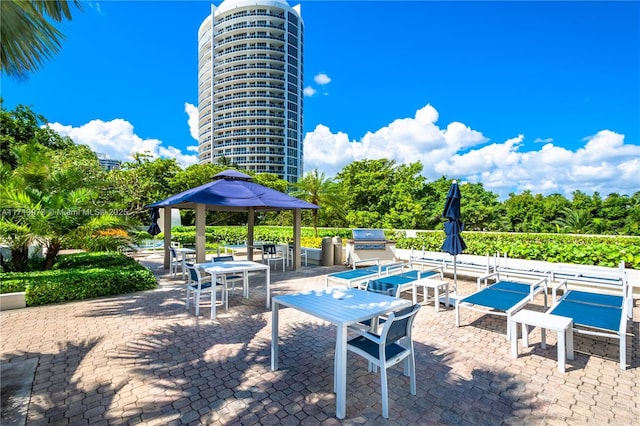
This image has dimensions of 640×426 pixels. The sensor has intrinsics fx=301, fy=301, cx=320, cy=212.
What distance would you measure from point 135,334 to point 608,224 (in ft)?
84.7

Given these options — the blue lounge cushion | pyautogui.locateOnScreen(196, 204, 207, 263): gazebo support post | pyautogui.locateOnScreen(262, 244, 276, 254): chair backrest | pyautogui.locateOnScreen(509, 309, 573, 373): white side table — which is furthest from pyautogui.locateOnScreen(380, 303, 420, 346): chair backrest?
pyautogui.locateOnScreen(262, 244, 276, 254): chair backrest

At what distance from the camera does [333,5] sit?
43.9ft

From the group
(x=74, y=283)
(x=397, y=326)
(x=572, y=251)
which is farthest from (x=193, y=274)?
(x=572, y=251)

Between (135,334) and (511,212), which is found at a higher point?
(511,212)

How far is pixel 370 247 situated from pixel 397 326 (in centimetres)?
796

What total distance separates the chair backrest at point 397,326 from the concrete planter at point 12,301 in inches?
286

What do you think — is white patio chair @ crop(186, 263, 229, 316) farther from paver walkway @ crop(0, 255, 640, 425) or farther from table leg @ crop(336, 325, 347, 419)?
table leg @ crop(336, 325, 347, 419)

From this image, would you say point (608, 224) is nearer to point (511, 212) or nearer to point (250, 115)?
point (511, 212)

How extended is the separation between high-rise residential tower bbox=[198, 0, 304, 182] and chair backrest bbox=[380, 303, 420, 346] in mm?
72286

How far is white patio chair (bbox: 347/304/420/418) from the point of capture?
2783 millimetres

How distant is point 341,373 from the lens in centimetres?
281

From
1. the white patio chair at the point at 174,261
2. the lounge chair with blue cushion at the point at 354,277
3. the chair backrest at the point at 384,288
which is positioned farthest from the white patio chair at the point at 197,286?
the white patio chair at the point at 174,261

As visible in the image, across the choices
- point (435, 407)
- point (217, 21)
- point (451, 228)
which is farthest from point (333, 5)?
point (217, 21)

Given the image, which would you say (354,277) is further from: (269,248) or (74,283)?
(74,283)
